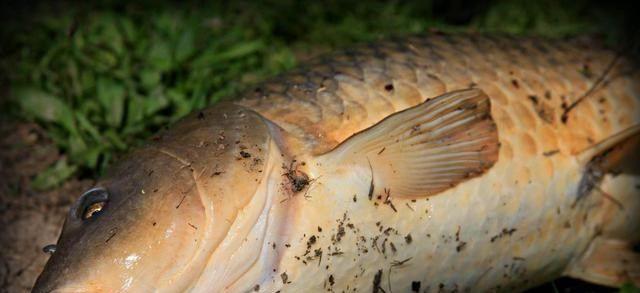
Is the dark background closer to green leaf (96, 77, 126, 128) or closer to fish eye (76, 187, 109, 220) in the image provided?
green leaf (96, 77, 126, 128)

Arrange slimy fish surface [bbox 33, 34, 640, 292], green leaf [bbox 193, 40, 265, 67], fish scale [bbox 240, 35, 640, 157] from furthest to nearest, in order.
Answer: green leaf [bbox 193, 40, 265, 67]
fish scale [bbox 240, 35, 640, 157]
slimy fish surface [bbox 33, 34, 640, 292]

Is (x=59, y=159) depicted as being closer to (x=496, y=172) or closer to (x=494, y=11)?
(x=496, y=172)

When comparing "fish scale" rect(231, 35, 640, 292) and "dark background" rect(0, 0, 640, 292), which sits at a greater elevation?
"fish scale" rect(231, 35, 640, 292)

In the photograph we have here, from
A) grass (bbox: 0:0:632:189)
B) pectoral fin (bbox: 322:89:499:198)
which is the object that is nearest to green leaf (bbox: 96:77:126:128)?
grass (bbox: 0:0:632:189)

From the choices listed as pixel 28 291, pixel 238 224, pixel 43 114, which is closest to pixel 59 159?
pixel 43 114

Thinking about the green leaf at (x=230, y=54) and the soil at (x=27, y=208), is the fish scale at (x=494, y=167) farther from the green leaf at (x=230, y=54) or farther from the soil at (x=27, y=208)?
the green leaf at (x=230, y=54)

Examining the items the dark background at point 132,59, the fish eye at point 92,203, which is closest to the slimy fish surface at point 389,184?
the fish eye at point 92,203
